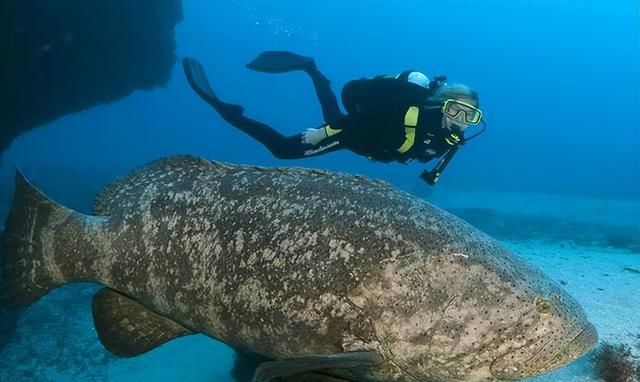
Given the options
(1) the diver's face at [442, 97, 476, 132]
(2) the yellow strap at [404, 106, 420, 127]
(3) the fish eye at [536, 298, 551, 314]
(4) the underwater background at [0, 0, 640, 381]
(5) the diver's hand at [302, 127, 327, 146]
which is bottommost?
(3) the fish eye at [536, 298, 551, 314]

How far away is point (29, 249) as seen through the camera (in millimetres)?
3646

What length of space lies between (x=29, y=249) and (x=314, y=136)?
14.7 feet

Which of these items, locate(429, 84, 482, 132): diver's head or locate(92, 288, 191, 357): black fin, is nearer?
locate(92, 288, 191, 357): black fin

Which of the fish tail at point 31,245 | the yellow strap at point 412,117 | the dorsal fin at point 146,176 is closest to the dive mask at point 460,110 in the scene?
the yellow strap at point 412,117

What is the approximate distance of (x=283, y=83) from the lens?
162500mm

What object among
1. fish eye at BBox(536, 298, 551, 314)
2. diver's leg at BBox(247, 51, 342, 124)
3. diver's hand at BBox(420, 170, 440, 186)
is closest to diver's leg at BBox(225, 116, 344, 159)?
diver's leg at BBox(247, 51, 342, 124)

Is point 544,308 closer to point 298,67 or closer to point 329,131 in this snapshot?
point 329,131

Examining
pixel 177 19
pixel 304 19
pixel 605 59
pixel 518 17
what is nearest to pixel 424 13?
pixel 518 17

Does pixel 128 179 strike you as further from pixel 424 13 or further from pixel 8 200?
pixel 424 13

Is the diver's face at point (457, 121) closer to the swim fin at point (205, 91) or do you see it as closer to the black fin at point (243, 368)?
the swim fin at point (205, 91)

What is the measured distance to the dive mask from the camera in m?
6.14

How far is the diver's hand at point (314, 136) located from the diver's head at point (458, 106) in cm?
182

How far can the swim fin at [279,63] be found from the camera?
878 centimetres

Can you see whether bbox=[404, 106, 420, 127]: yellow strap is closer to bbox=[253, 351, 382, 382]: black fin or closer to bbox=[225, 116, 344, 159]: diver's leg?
Answer: bbox=[225, 116, 344, 159]: diver's leg
